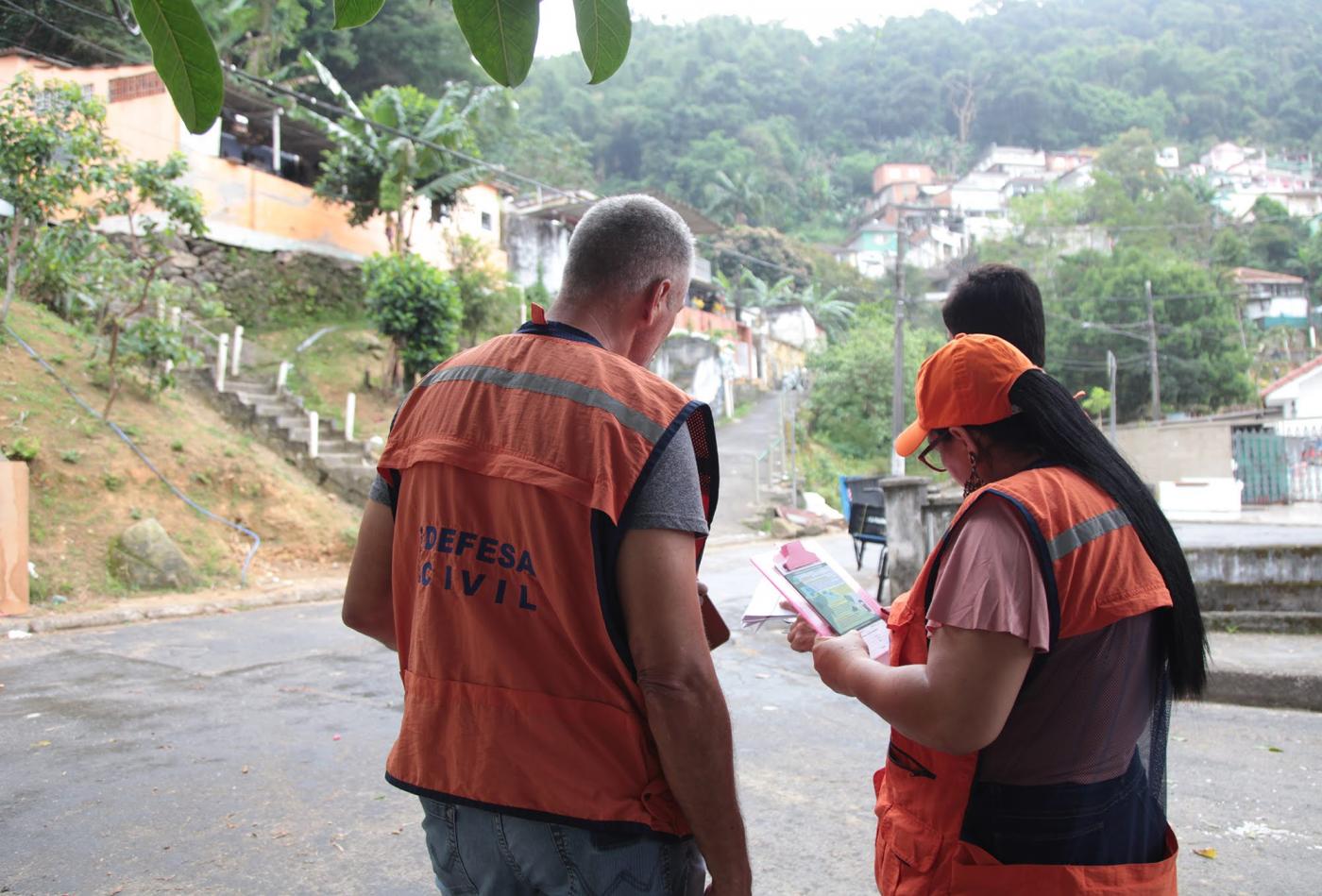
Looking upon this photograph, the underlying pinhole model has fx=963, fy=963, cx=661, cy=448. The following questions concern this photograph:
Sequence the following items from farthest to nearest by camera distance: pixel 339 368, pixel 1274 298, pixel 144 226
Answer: pixel 1274 298 → pixel 339 368 → pixel 144 226

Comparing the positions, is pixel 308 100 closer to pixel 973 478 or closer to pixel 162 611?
pixel 162 611

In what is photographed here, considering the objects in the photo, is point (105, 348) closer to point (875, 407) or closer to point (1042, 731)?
point (1042, 731)

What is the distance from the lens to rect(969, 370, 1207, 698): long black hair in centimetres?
158

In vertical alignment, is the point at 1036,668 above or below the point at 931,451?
below

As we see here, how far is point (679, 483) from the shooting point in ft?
4.54

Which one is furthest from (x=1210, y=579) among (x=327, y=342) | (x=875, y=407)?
(x=875, y=407)

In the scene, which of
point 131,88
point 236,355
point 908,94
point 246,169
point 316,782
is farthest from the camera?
point 908,94

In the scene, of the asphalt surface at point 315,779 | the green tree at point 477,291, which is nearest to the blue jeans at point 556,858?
the asphalt surface at point 315,779

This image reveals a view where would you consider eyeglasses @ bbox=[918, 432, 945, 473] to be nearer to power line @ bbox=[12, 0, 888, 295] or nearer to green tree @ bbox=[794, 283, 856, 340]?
power line @ bbox=[12, 0, 888, 295]

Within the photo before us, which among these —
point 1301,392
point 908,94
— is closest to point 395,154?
point 1301,392

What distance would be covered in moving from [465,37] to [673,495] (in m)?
0.69

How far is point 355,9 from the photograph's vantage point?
1274 mm

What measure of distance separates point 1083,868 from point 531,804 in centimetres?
86

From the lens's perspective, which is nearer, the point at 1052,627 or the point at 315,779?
the point at 1052,627
